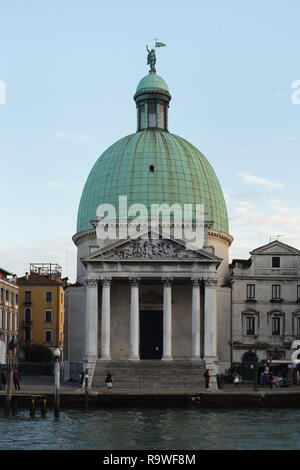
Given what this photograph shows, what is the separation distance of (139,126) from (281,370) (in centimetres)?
2235

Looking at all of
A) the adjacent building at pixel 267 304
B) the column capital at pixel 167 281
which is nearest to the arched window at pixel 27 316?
the adjacent building at pixel 267 304

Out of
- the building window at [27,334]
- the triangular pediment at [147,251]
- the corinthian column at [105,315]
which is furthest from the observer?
the building window at [27,334]

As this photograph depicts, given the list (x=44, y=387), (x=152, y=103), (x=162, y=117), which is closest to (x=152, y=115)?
(x=162, y=117)

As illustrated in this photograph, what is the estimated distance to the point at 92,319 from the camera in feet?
169

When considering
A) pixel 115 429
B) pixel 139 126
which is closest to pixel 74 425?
pixel 115 429

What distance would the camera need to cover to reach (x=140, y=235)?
168 ft

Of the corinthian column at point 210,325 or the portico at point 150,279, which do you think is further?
the portico at point 150,279

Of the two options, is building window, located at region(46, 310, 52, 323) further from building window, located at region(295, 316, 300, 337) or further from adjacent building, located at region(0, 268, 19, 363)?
building window, located at region(295, 316, 300, 337)

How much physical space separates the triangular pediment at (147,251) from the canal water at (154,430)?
44.5ft

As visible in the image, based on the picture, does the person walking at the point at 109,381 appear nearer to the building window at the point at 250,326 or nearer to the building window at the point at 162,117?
the building window at the point at 250,326

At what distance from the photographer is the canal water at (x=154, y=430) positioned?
28.4 meters

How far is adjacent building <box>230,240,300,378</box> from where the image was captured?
56.9 meters

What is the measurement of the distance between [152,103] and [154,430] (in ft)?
121

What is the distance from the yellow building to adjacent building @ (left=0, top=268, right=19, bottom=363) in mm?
12142
